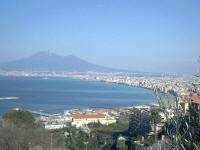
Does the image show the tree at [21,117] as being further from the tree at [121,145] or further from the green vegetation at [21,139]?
the tree at [121,145]

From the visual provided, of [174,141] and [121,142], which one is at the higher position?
[174,141]

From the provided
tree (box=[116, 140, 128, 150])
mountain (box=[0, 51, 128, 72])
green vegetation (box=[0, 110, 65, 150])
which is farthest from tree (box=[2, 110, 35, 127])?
mountain (box=[0, 51, 128, 72])

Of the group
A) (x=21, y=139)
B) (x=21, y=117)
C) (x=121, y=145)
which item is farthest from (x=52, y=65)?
(x=21, y=139)

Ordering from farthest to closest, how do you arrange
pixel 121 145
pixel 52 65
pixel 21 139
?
pixel 52 65, pixel 121 145, pixel 21 139

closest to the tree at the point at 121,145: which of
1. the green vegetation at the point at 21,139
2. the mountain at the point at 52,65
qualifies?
the green vegetation at the point at 21,139

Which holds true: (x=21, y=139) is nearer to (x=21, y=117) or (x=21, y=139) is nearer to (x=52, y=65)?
(x=21, y=117)

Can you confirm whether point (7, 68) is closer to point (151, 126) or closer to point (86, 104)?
point (86, 104)

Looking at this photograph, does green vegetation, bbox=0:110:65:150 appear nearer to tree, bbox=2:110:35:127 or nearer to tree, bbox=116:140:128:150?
tree, bbox=2:110:35:127

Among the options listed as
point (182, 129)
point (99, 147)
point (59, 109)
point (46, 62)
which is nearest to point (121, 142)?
point (99, 147)
